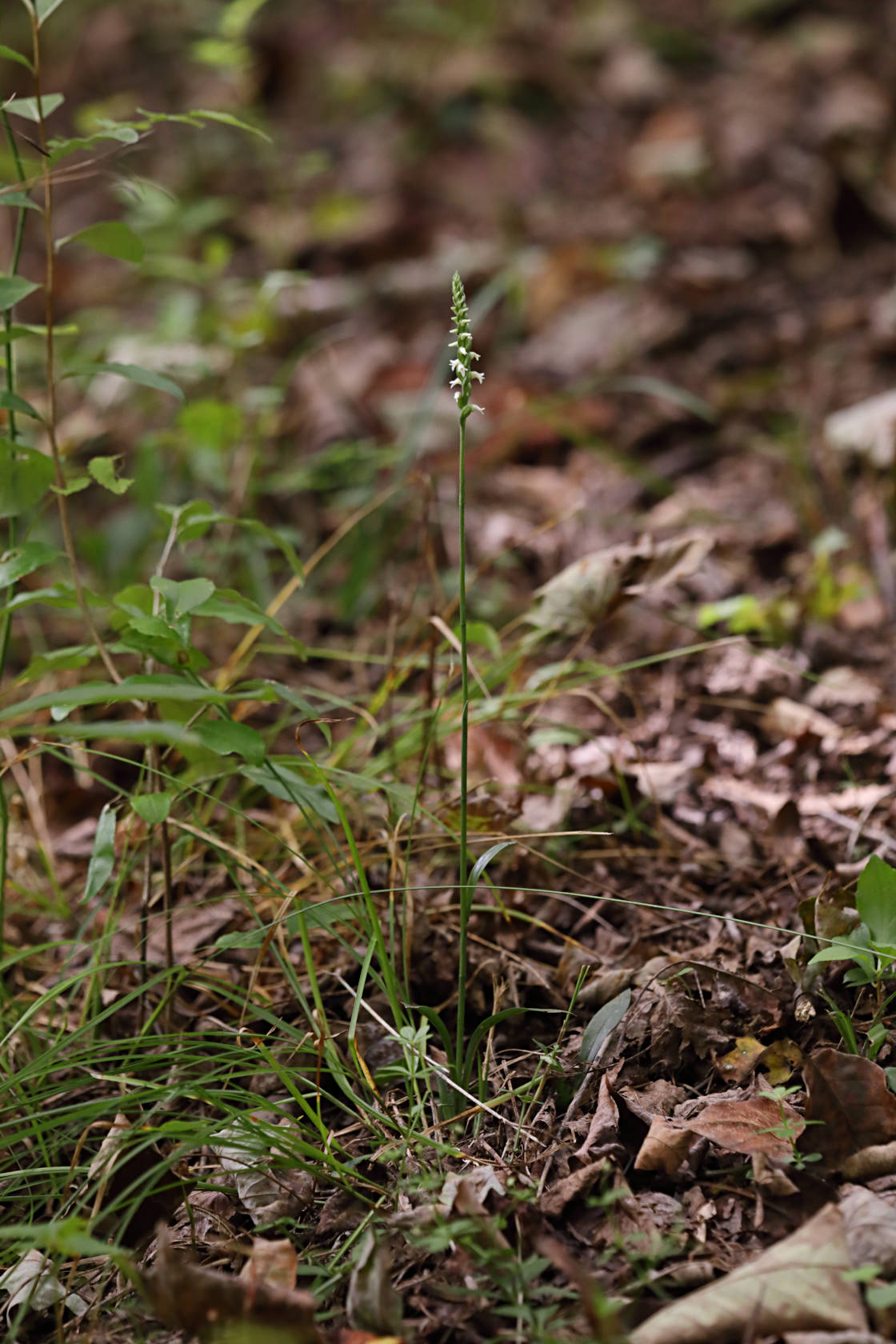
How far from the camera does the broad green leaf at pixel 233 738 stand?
1.16m

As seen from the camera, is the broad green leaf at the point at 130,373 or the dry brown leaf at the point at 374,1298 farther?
the broad green leaf at the point at 130,373

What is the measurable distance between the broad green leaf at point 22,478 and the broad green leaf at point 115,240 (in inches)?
10.7

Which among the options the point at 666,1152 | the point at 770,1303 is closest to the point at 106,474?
the point at 666,1152

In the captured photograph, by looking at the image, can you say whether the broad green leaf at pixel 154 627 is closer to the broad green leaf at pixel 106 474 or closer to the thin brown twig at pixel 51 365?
the thin brown twig at pixel 51 365

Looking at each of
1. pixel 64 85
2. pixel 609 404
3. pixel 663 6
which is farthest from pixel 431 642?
pixel 64 85

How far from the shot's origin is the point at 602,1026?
1197 mm

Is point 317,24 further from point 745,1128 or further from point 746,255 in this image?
point 745,1128

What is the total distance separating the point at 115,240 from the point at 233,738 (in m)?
0.65

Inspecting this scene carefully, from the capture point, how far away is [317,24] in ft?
16.6

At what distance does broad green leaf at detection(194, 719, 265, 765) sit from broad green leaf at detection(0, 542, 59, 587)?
0.27m

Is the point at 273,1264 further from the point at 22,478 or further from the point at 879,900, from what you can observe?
the point at 22,478

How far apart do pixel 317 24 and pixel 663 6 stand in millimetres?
1671

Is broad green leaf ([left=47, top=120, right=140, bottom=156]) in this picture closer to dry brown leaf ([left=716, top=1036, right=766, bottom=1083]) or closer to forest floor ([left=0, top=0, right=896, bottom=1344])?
forest floor ([left=0, top=0, right=896, bottom=1344])

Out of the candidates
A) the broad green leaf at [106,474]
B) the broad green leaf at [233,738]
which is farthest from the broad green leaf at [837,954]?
the broad green leaf at [106,474]
